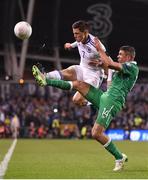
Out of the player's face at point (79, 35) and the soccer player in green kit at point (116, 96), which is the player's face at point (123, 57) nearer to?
the soccer player in green kit at point (116, 96)

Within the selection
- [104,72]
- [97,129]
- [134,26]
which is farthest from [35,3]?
[97,129]

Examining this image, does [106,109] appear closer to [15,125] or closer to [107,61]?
[107,61]

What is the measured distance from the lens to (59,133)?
3631cm

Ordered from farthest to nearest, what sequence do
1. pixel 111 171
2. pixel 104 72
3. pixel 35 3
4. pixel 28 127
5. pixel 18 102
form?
pixel 35 3, pixel 18 102, pixel 28 127, pixel 104 72, pixel 111 171

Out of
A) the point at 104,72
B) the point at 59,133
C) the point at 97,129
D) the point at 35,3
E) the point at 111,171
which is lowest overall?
the point at 59,133

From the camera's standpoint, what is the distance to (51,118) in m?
36.4

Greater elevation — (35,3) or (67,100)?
(35,3)

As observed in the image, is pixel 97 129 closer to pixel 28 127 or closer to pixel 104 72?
pixel 104 72

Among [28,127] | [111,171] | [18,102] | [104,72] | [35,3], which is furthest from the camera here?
[35,3]

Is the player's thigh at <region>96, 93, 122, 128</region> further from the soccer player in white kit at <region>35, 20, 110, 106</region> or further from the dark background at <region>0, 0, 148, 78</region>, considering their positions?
the dark background at <region>0, 0, 148, 78</region>

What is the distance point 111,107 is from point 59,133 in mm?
23940

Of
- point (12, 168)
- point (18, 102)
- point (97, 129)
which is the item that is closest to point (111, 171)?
point (97, 129)

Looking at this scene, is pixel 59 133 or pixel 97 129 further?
pixel 59 133

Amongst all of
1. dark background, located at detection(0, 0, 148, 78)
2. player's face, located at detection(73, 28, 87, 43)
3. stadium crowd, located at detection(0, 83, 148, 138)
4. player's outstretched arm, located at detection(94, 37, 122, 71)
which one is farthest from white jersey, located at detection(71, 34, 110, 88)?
dark background, located at detection(0, 0, 148, 78)
